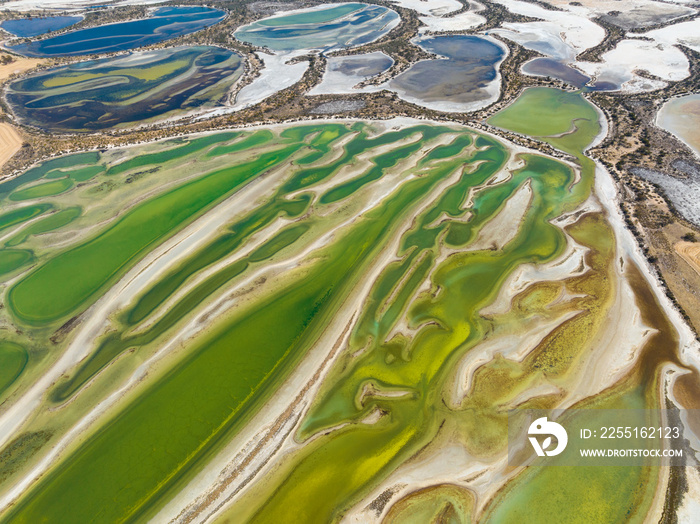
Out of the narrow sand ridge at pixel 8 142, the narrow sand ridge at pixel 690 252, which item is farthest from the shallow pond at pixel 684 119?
the narrow sand ridge at pixel 8 142

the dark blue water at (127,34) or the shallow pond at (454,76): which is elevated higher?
the dark blue water at (127,34)

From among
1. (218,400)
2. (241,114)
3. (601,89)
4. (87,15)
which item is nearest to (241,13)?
(87,15)

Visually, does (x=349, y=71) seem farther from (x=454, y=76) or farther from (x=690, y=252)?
(x=690, y=252)

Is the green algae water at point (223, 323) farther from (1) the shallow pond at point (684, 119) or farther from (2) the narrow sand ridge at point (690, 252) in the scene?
(1) the shallow pond at point (684, 119)

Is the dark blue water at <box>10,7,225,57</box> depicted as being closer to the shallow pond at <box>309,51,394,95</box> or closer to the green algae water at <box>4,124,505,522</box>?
the shallow pond at <box>309,51,394,95</box>

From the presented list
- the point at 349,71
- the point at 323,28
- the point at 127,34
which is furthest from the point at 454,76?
the point at 127,34

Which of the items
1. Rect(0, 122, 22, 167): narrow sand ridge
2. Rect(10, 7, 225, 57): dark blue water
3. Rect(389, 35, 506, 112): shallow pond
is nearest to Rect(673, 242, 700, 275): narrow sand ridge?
Rect(389, 35, 506, 112): shallow pond
